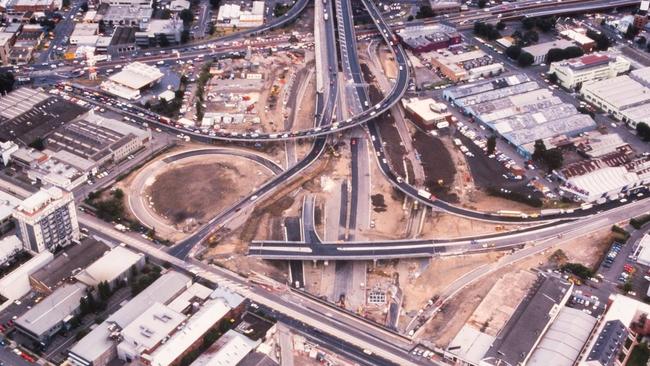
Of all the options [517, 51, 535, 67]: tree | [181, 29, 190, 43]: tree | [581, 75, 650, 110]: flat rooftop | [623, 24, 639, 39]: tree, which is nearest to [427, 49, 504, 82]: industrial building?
[517, 51, 535, 67]: tree

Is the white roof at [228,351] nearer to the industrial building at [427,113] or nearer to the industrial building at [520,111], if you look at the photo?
the industrial building at [427,113]

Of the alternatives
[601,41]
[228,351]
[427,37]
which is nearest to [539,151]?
[427,37]

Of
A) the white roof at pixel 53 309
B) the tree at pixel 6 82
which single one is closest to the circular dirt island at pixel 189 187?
the white roof at pixel 53 309

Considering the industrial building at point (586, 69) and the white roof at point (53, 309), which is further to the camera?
the industrial building at point (586, 69)

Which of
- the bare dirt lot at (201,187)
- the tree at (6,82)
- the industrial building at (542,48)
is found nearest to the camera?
the bare dirt lot at (201,187)

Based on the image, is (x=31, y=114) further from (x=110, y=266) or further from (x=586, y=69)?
(x=586, y=69)

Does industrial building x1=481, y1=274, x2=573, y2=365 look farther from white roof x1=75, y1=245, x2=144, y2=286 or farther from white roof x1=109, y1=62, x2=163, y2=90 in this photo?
white roof x1=109, y1=62, x2=163, y2=90

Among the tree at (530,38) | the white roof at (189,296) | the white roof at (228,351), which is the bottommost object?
the white roof at (228,351)
